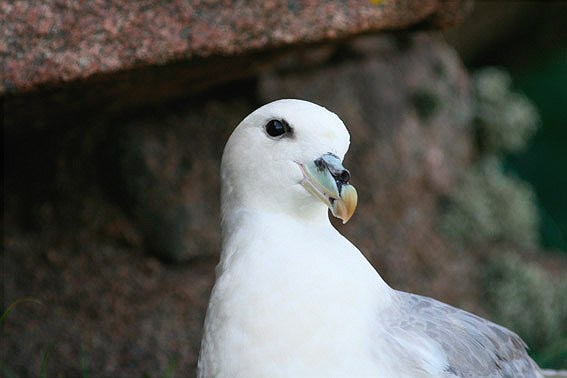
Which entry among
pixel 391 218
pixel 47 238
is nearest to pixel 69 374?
pixel 47 238

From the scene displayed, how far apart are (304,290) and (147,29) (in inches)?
33.6

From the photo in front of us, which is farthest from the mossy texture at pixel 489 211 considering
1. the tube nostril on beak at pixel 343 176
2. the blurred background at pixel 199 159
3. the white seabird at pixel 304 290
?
the tube nostril on beak at pixel 343 176

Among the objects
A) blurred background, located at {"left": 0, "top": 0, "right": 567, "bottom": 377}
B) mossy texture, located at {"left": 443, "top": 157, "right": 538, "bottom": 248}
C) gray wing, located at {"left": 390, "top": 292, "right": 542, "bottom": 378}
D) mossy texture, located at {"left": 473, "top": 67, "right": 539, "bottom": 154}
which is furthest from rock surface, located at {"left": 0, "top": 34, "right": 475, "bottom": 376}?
gray wing, located at {"left": 390, "top": 292, "right": 542, "bottom": 378}

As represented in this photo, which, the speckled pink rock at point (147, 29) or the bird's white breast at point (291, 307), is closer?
the bird's white breast at point (291, 307)

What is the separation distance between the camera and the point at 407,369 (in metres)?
1.71

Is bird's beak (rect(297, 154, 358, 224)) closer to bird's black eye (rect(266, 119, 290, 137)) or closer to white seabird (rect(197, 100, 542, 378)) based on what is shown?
white seabird (rect(197, 100, 542, 378))

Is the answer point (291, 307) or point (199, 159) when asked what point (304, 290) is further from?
point (199, 159)

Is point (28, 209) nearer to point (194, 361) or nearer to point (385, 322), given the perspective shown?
point (194, 361)

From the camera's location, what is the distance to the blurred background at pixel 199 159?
2.23 meters

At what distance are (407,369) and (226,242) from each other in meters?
0.50

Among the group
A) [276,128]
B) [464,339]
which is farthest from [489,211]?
[276,128]

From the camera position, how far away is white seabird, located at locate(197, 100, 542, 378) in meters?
1.70

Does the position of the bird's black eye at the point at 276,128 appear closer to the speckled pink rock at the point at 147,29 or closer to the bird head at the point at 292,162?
the bird head at the point at 292,162

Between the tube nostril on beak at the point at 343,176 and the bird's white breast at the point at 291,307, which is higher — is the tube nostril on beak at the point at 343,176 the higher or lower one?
the higher one
